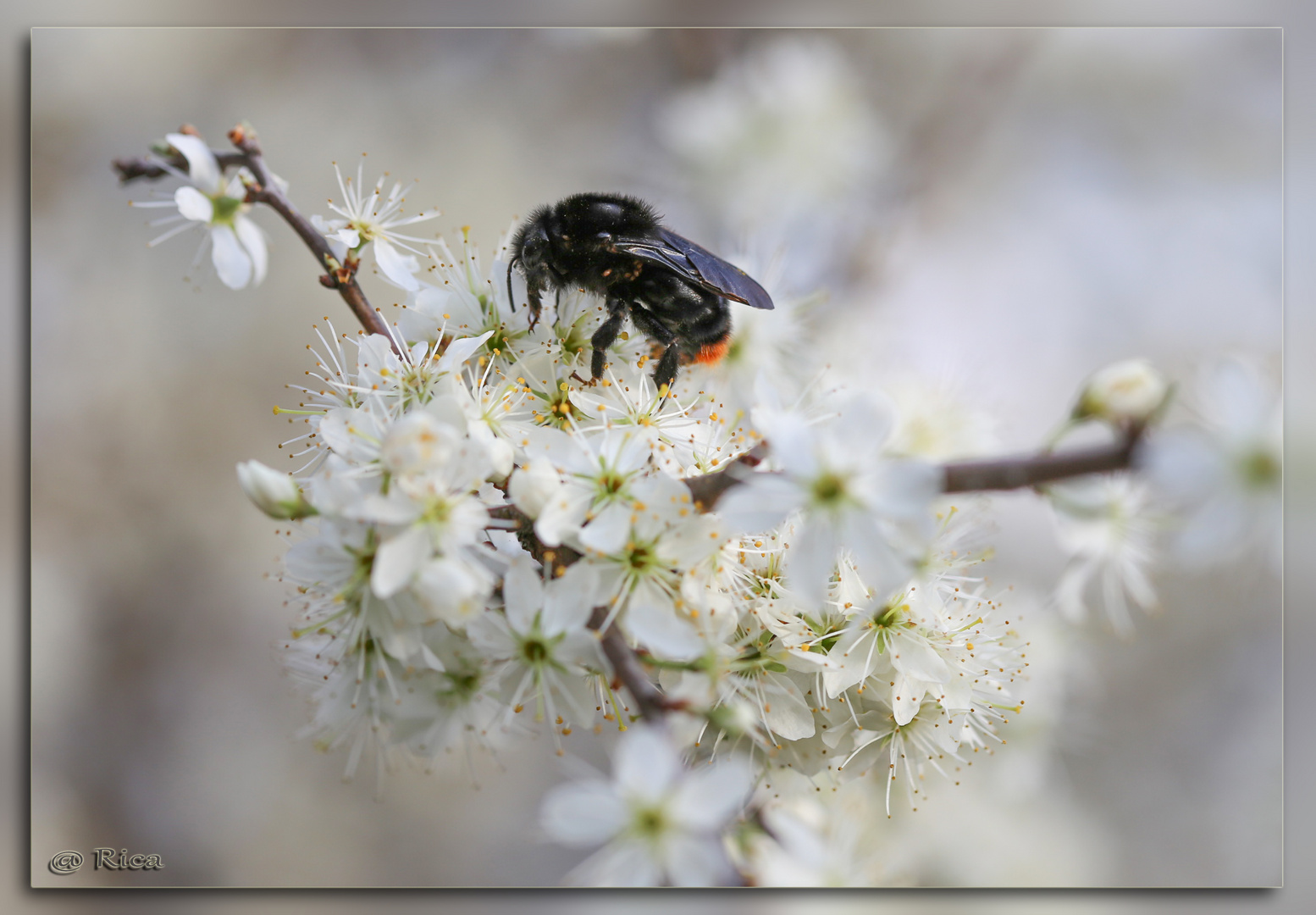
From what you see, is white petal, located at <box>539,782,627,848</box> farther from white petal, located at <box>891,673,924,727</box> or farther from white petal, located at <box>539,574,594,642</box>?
white petal, located at <box>891,673,924,727</box>

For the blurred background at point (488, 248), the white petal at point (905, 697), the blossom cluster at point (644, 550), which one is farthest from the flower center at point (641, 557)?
the blurred background at point (488, 248)

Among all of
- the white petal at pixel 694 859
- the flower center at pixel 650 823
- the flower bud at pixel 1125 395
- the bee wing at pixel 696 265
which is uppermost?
the bee wing at pixel 696 265

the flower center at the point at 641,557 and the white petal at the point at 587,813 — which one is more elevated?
the flower center at the point at 641,557

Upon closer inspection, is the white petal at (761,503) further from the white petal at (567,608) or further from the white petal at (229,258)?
the white petal at (229,258)

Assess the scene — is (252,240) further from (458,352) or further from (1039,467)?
(1039,467)

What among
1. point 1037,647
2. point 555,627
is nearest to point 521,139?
point 555,627
